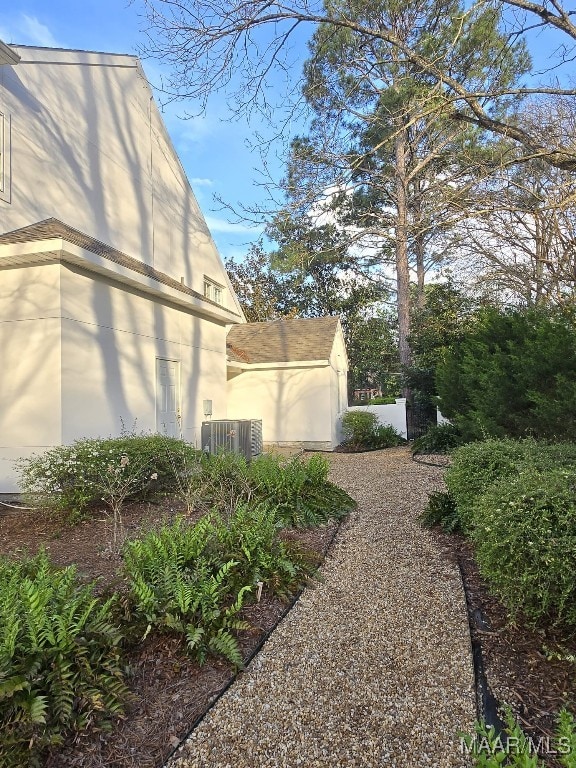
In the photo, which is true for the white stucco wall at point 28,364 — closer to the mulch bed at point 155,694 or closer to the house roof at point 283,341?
the mulch bed at point 155,694

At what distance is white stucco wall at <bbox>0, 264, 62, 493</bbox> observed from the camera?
660 cm

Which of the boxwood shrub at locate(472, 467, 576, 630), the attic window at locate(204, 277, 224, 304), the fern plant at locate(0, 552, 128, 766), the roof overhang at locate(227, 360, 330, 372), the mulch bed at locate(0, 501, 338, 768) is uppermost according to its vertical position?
the attic window at locate(204, 277, 224, 304)

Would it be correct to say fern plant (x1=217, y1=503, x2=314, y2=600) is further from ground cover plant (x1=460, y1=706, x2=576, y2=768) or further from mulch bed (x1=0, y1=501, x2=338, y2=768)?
ground cover plant (x1=460, y1=706, x2=576, y2=768)

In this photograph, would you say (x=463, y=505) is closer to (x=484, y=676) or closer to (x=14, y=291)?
(x=484, y=676)

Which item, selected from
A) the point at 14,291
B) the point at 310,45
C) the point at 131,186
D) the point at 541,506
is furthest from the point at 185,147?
the point at 541,506

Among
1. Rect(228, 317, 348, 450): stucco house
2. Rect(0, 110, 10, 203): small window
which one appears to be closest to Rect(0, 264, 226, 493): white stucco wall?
Rect(0, 110, 10, 203): small window

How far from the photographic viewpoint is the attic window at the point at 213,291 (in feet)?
42.5

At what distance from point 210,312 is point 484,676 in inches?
349

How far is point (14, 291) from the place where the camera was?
6.80 meters

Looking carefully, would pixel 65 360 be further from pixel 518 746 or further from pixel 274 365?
pixel 274 365

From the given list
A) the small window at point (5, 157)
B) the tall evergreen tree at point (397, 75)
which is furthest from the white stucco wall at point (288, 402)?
the small window at point (5, 157)

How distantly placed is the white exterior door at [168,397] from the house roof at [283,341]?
13.0 feet

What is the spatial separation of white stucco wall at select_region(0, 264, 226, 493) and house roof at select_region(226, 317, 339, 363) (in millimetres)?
5619

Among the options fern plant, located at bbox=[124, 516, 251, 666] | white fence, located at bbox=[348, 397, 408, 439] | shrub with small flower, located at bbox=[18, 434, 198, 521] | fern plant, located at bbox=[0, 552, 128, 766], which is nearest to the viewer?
fern plant, located at bbox=[0, 552, 128, 766]
